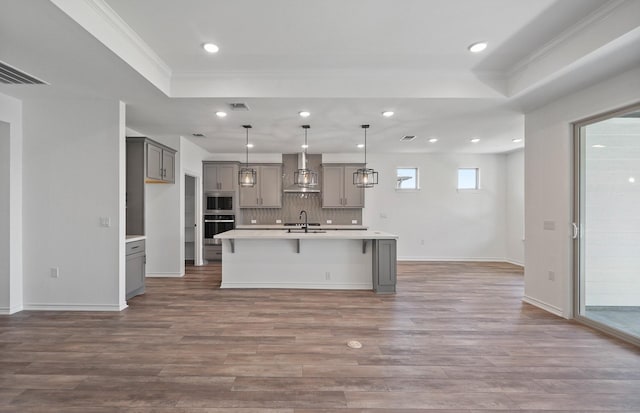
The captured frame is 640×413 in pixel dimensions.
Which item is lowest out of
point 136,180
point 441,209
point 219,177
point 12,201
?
point 441,209

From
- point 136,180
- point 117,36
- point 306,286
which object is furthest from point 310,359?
point 136,180

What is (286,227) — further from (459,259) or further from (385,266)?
(459,259)

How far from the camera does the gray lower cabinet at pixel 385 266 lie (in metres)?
4.73

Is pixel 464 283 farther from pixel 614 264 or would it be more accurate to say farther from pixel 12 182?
pixel 12 182

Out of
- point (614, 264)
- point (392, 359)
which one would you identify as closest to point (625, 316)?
point (614, 264)

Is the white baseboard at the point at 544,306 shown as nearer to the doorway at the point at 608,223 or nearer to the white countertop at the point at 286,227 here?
the doorway at the point at 608,223

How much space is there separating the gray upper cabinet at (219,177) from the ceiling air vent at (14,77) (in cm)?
392

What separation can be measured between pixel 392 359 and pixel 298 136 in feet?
14.0

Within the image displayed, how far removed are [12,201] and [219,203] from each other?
146 inches

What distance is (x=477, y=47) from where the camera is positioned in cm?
305

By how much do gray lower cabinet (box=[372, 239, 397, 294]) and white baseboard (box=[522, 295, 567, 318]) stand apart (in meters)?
1.83

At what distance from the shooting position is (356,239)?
491cm

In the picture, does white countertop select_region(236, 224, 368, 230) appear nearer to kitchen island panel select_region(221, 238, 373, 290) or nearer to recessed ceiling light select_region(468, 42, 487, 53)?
kitchen island panel select_region(221, 238, 373, 290)

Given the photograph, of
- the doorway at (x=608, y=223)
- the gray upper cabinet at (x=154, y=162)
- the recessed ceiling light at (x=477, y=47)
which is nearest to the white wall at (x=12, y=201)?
the gray upper cabinet at (x=154, y=162)
